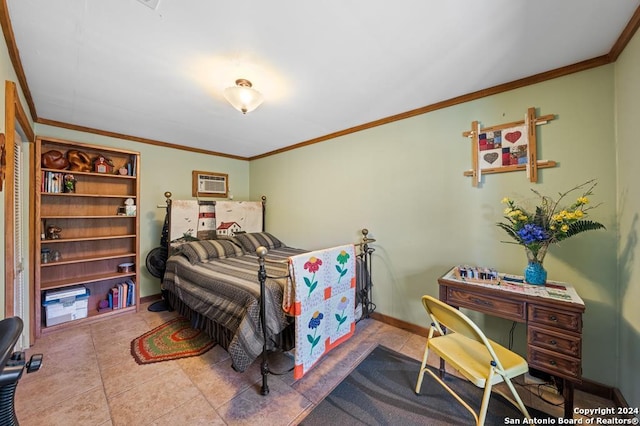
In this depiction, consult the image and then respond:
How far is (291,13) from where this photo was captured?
135cm

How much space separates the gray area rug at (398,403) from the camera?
1.58 meters

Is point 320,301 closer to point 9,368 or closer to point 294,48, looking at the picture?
point 9,368

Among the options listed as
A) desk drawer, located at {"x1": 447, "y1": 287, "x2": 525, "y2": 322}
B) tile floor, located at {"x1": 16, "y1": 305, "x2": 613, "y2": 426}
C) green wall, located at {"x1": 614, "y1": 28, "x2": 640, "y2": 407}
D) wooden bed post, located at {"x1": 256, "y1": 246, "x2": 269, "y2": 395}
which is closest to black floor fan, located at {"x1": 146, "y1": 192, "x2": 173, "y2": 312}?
tile floor, located at {"x1": 16, "y1": 305, "x2": 613, "y2": 426}

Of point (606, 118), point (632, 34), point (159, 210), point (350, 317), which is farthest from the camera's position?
point (159, 210)

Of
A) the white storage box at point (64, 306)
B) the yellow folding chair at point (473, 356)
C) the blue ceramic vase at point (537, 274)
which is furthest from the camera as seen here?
the white storage box at point (64, 306)

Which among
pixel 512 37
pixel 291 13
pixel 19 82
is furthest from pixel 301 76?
pixel 19 82

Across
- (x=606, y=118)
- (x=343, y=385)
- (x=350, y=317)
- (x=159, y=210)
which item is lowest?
(x=343, y=385)

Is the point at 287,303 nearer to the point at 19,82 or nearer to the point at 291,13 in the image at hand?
the point at 291,13

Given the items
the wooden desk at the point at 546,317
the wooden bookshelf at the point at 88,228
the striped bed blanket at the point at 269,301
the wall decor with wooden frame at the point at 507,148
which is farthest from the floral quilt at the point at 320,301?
the wooden bookshelf at the point at 88,228

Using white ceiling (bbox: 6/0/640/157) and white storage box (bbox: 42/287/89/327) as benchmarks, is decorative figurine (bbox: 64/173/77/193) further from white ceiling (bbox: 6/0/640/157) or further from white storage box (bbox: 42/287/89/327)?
white storage box (bbox: 42/287/89/327)

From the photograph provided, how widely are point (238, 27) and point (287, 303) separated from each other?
186 cm

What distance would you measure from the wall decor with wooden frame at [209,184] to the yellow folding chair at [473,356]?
378 cm

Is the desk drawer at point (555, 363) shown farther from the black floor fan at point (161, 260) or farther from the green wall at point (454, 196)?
the black floor fan at point (161, 260)

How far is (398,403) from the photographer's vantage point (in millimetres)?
1718
